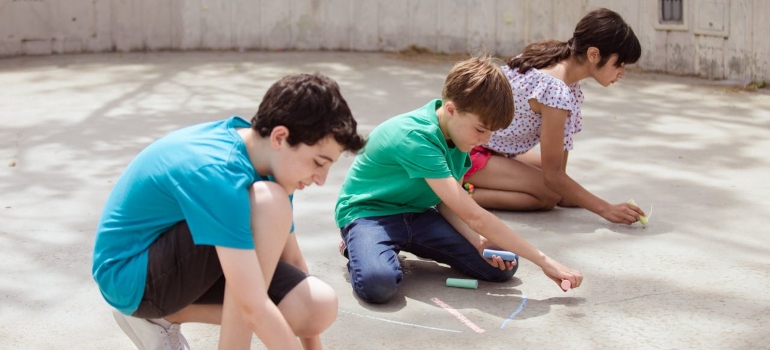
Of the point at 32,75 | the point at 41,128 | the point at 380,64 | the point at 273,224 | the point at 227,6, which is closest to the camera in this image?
the point at 273,224

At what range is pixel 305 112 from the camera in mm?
2084

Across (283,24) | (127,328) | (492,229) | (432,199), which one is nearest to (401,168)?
(432,199)

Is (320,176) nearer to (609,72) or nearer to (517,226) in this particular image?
(517,226)

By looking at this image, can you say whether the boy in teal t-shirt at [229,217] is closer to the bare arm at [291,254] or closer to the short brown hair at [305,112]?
the short brown hair at [305,112]

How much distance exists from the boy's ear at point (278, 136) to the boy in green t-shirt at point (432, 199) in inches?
34.8

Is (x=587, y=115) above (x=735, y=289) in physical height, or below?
above

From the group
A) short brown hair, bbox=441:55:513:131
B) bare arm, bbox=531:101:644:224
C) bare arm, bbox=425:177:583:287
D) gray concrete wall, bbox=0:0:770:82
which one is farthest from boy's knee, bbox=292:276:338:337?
gray concrete wall, bbox=0:0:770:82

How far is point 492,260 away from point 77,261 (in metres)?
1.43

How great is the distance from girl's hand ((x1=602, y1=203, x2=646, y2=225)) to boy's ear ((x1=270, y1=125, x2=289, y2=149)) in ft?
6.35

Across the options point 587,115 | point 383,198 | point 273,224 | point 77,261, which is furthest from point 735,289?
point 587,115

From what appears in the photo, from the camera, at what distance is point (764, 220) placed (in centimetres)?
370

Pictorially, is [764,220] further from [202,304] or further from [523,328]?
[202,304]

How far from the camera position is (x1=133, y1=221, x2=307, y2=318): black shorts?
213 cm

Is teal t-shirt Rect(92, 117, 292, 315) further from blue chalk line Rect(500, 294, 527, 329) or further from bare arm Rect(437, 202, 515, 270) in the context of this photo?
bare arm Rect(437, 202, 515, 270)
